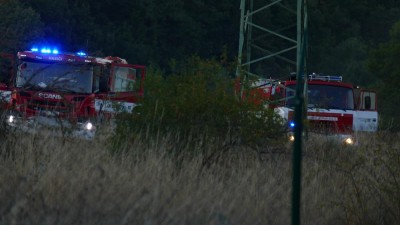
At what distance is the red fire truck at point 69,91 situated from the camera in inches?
479

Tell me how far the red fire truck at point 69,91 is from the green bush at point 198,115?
0.41m

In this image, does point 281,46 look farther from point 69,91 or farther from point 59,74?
point 59,74

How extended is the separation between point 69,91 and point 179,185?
930 cm

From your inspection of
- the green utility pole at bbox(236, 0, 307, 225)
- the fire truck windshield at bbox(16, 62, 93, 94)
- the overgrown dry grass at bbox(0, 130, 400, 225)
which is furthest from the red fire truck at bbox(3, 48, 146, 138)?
the green utility pole at bbox(236, 0, 307, 225)

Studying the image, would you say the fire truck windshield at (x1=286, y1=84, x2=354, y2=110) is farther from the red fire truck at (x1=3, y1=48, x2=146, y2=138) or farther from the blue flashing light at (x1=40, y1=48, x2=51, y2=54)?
the blue flashing light at (x1=40, y1=48, x2=51, y2=54)

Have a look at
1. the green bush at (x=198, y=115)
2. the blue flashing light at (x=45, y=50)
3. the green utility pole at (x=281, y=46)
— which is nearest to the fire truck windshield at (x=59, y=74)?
the blue flashing light at (x=45, y=50)

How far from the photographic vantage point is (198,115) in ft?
41.3

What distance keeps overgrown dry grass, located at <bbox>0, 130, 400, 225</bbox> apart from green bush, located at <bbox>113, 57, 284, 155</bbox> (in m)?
0.26

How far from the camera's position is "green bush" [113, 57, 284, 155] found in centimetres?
1224

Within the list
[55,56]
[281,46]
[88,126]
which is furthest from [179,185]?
[281,46]

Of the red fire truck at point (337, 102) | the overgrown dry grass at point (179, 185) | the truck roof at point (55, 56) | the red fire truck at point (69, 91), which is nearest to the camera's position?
the overgrown dry grass at point (179, 185)

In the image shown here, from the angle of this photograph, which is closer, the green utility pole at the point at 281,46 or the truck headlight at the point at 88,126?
the green utility pole at the point at 281,46

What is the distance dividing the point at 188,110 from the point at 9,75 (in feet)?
25.5

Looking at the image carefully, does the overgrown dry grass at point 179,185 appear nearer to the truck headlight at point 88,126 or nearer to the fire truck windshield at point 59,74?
the truck headlight at point 88,126
